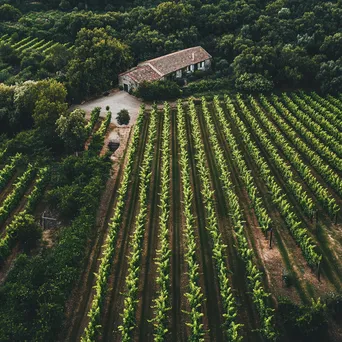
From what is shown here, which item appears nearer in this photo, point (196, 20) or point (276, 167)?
point (276, 167)

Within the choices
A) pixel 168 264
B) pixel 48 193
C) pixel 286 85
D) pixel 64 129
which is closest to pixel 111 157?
pixel 64 129

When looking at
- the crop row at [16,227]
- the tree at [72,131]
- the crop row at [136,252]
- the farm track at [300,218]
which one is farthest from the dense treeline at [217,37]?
the crop row at [16,227]

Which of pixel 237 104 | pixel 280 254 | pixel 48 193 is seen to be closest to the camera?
pixel 280 254

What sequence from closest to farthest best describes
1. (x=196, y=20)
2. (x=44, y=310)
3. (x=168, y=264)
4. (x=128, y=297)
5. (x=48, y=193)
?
(x=44, y=310) → (x=128, y=297) → (x=168, y=264) → (x=48, y=193) → (x=196, y=20)

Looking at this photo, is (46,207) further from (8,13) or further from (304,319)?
(8,13)

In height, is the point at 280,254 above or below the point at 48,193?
below

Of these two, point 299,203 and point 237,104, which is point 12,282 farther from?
point 237,104
